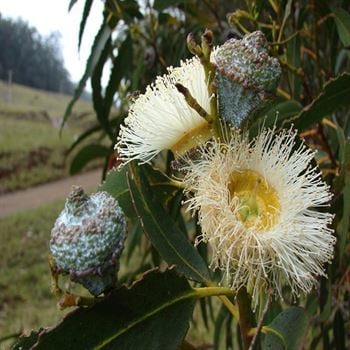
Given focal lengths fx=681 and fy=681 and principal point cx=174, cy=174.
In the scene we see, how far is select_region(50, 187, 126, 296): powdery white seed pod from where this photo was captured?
0.53 m

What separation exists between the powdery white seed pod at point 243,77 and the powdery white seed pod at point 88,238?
146mm

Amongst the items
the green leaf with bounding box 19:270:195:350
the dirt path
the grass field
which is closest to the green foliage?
the green leaf with bounding box 19:270:195:350

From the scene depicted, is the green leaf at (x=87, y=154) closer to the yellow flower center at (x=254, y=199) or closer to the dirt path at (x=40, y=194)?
the yellow flower center at (x=254, y=199)

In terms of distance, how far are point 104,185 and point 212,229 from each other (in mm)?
176

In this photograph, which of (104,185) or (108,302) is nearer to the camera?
(108,302)

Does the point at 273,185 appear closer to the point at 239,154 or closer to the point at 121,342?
the point at 239,154

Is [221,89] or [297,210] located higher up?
[221,89]

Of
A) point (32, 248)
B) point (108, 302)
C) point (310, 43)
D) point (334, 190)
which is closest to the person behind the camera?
point (108, 302)

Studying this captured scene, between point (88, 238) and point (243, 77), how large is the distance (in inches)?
8.0

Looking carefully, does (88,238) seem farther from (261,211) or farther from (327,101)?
(327,101)

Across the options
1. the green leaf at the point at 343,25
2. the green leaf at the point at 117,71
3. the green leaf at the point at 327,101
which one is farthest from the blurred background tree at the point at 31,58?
the green leaf at the point at 327,101

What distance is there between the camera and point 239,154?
652 mm

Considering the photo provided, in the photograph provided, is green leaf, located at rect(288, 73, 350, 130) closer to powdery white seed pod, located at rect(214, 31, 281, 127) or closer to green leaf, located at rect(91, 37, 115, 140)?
powdery white seed pod, located at rect(214, 31, 281, 127)

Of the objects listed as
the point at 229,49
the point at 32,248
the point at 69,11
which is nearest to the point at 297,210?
the point at 229,49
